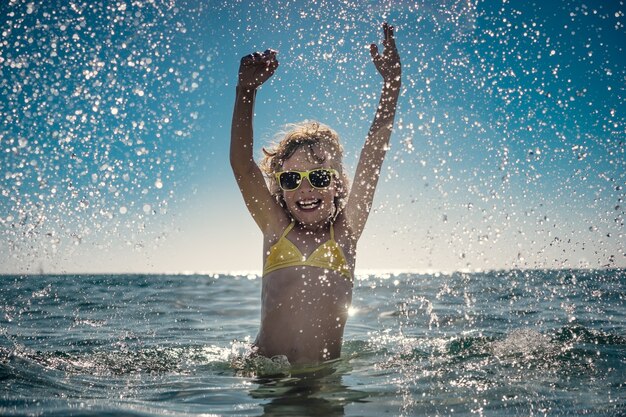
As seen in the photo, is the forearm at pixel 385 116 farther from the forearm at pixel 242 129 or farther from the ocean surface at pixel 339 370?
the ocean surface at pixel 339 370

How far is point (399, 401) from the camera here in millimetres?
3973

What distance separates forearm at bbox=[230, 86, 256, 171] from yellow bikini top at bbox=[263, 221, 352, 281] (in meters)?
0.87

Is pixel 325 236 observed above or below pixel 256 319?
above

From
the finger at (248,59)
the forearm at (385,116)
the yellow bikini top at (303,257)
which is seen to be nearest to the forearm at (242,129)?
the finger at (248,59)

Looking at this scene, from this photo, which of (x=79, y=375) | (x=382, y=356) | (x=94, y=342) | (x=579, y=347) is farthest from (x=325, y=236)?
(x=94, y=342)

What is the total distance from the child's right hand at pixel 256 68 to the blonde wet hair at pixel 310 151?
3.37 feet

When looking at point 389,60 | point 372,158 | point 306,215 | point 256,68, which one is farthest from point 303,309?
point 389,60

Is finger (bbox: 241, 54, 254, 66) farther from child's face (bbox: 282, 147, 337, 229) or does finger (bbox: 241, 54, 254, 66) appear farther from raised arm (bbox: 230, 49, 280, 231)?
child's face (bbox: 282, 147, 337, 229)

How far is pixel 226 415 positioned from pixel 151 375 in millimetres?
1919

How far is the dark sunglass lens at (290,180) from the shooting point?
209 inches

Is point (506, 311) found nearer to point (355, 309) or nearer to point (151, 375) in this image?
point (355, 309)

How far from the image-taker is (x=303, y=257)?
5234 millimetres

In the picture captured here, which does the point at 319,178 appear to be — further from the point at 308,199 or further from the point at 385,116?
the point at 385,116

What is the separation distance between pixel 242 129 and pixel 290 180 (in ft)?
2.47
